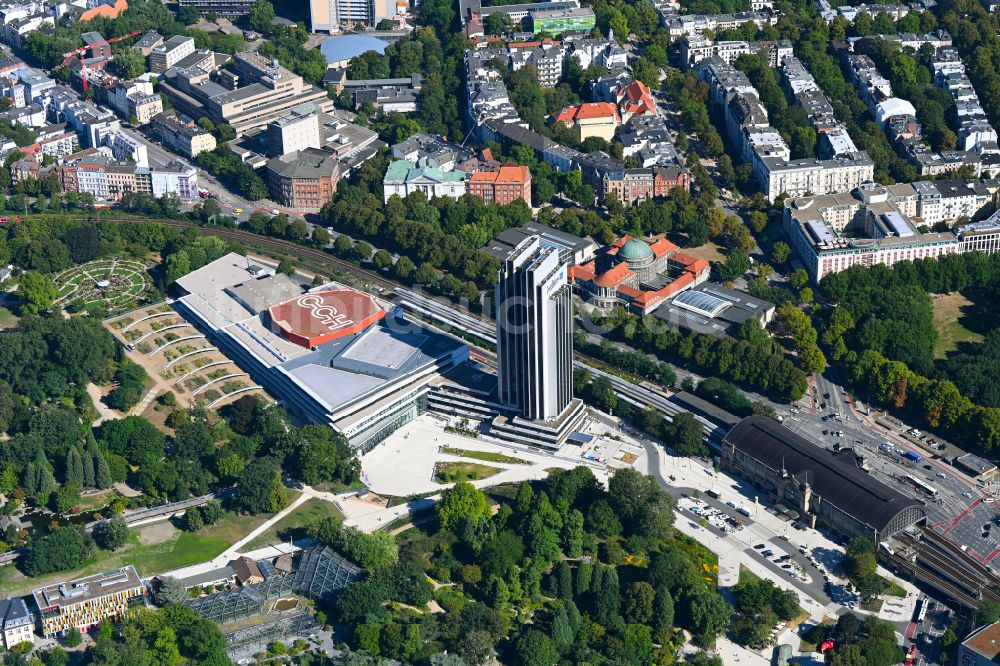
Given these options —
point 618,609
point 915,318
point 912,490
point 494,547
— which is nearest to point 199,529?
point 494,547

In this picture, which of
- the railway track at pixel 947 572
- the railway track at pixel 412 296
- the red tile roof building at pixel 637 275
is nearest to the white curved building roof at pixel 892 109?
the red tile roof building at pixel 637 275

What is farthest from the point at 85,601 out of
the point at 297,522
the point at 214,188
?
the point at 214,188

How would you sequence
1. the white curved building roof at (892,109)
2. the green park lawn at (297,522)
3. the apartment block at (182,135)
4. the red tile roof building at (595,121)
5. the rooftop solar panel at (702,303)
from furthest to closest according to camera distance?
the apartment block at (182,135)
the red tile roof building at (595,121)
the white curved building roof at (892,109)
the rooftop solar panel at (702,303)
the green park lawn at (297,522)

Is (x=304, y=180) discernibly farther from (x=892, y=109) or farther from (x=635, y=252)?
(x=892, y=109)

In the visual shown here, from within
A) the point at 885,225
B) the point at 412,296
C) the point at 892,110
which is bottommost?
the point at 412,296

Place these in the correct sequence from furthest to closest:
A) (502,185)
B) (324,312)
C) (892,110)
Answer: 1. (892,110)
2. (502,185)
3. (324,312)

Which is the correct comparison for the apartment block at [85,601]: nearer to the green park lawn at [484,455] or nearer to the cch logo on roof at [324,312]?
the green park lawn at [484,455]

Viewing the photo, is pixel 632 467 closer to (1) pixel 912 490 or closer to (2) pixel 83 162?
(1) pixel 912 490
